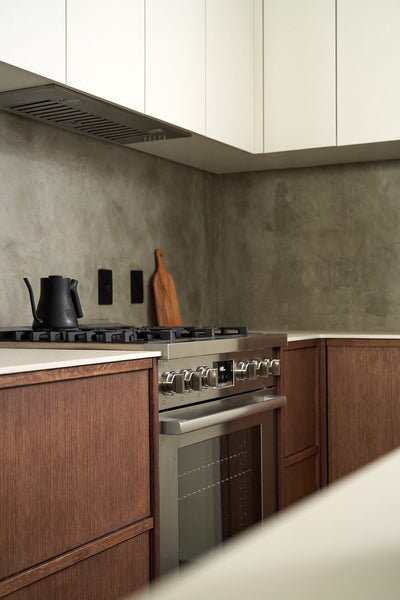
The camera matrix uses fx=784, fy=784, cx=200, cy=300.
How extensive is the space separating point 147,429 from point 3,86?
1.04 meters

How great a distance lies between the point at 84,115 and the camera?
8.34ft

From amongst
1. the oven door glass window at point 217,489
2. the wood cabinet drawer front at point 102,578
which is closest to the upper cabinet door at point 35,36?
the oven door glass window at point 217,489

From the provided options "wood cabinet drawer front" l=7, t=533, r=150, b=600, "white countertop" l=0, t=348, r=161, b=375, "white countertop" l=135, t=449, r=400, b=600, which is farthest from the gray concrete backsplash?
"white countertop" l=135, t=449, r=400, b=600

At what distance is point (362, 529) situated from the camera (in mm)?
493

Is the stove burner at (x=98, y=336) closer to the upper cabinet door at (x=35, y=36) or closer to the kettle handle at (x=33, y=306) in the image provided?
the kettle handle at (x=33, y=306)

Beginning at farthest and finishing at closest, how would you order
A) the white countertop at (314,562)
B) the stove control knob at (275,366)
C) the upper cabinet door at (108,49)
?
1. the stove control knob at (275,366)
2. the upper cabinet door at (108,49)
3. the white countertop at (314,562)

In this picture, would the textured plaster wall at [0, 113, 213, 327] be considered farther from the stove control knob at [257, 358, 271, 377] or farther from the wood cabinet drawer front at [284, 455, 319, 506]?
the wood cabinet drawer front at [284, 455, 319, 506]

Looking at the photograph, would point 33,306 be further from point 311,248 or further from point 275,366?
point 311,248

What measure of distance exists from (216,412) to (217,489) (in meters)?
0.24

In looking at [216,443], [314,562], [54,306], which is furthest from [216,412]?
[314,562]

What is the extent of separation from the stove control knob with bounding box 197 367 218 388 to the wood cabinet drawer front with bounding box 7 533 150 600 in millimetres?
460

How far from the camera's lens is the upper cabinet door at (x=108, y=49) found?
221cm

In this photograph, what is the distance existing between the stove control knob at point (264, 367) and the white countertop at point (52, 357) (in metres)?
0.65

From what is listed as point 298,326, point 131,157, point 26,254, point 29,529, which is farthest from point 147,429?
point 298,326
